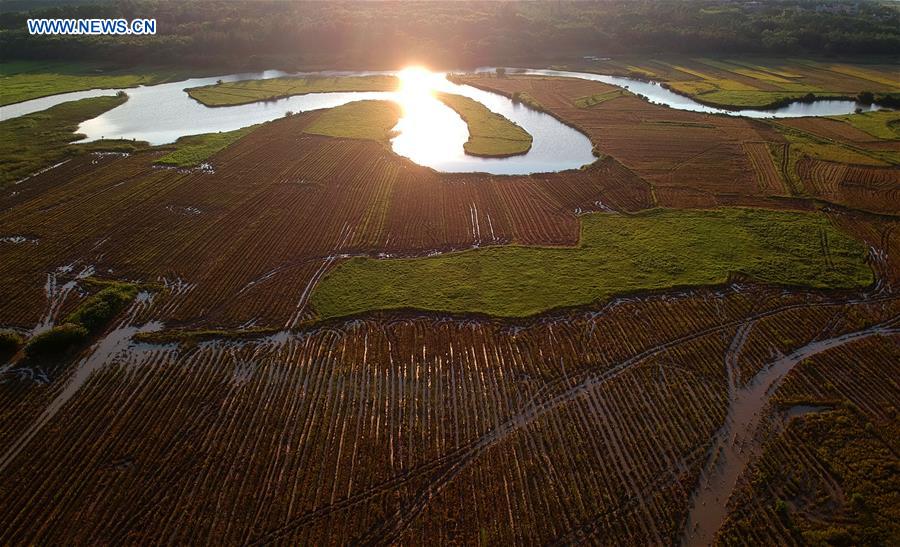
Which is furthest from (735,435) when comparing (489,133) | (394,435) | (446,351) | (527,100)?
(527,100)

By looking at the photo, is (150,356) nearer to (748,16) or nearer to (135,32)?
(135,32)

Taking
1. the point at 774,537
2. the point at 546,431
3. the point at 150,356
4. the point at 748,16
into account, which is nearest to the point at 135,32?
the point at 150,356

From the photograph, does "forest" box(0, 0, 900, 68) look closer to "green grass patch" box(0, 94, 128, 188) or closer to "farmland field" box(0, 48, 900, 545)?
"green grass patch" box(0, 94, 128, 188)

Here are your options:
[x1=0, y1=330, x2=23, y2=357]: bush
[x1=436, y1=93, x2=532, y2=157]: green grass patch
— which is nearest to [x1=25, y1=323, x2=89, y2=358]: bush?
[x1=0, y1=330, x2=23, y2=357]: bush

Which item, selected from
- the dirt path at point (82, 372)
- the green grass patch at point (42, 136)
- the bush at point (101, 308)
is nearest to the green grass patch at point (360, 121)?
the green grass patch at point (42, 136)

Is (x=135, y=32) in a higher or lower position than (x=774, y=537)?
higher

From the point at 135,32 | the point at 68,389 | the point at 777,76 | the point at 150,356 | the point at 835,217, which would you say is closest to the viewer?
the point at 68,389
